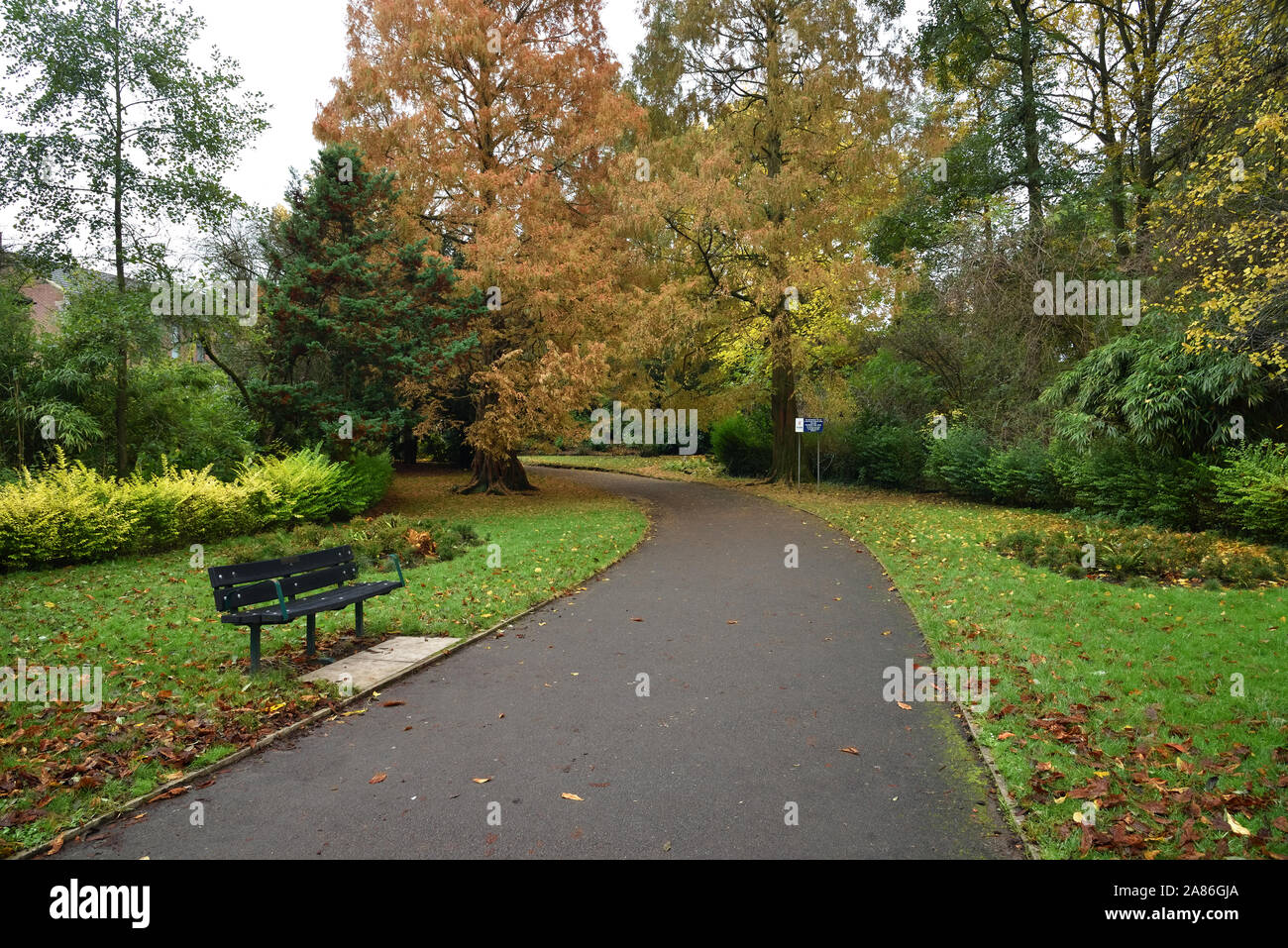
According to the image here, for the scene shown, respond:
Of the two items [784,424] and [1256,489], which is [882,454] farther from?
[1256,489]

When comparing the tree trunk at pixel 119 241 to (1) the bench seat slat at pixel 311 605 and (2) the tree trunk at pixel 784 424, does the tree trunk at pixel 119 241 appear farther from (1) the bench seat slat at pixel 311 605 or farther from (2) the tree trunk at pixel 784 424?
(2) the tree trunk at pixel 784 424

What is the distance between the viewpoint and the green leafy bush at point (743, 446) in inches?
1096

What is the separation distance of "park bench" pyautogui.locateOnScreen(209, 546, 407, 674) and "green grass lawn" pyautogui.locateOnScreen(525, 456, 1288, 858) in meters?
5.61

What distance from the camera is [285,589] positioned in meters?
6.41

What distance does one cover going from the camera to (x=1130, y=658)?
6.14 meters

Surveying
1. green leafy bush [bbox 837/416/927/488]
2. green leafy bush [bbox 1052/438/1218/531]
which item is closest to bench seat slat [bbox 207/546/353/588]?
green leafy bush [bbox 1052/438/1218/531]

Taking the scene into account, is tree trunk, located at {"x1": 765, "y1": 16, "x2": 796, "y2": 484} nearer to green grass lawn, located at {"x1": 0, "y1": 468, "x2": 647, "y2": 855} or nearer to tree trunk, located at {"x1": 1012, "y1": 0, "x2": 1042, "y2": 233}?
tree trunk, located at {"x1": 1012, "y1": 0, "x2": 1042, "y2": 233}

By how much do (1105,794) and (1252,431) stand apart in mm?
12386

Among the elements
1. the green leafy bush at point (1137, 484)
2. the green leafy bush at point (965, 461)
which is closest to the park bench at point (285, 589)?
the green leafy bush at point (1137, 484)

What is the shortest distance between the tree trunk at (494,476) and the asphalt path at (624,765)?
14766 millimetres

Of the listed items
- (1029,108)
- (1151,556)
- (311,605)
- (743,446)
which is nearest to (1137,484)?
(1151,556)

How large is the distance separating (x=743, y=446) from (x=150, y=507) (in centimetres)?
2130

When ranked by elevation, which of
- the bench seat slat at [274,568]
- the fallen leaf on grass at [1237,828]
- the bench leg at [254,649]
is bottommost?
the fallen leaf on grass at [1237,828]
